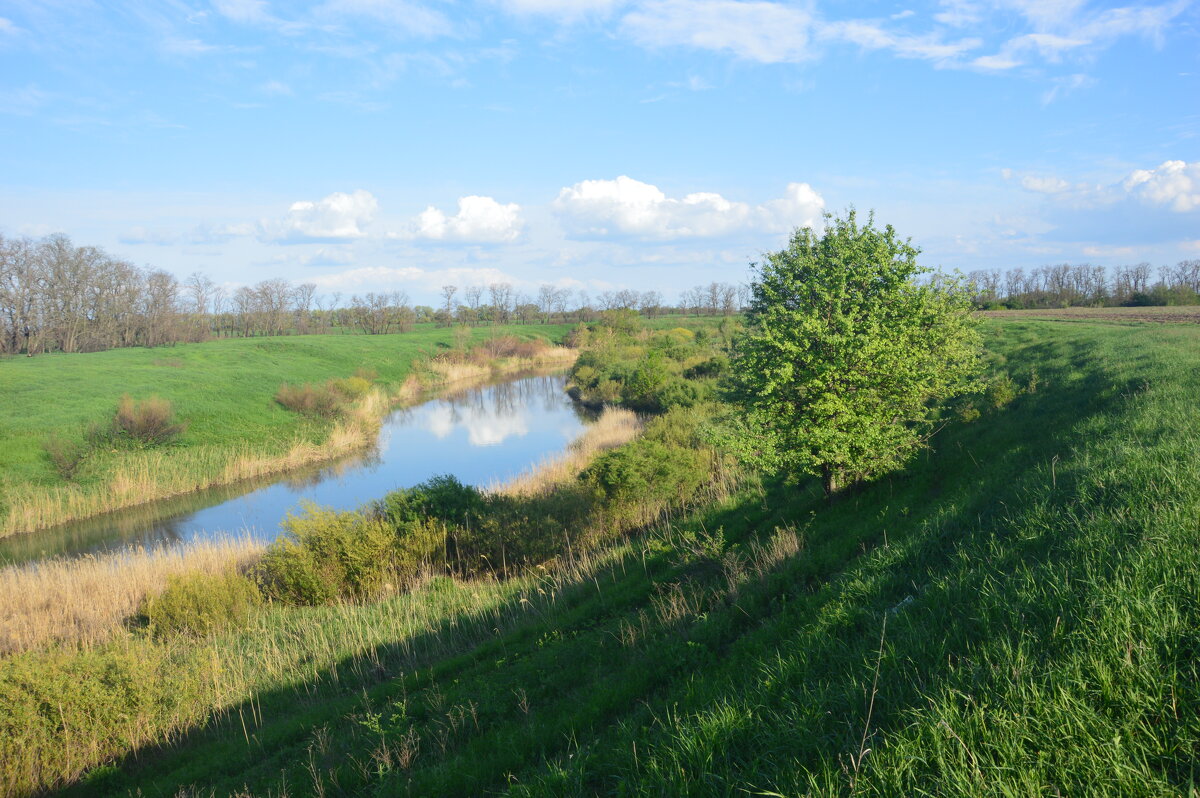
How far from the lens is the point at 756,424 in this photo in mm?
11992

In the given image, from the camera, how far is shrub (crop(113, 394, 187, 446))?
29.9m

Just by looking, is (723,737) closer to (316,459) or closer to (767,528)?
(767,528)

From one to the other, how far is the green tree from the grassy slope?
4.22 feet

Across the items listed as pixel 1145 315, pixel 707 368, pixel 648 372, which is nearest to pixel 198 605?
pixel 648 372

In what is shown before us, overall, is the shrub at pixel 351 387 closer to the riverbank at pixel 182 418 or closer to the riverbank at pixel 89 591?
the riverbank at pixel 182 418

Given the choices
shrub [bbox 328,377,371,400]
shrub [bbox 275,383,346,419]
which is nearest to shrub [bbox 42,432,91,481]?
shrub [bbox 275,383,346,419]

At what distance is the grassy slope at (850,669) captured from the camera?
11.4 feet

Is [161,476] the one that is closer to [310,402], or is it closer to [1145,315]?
[310,402]

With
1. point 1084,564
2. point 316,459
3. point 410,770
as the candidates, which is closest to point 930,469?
point 1084,564

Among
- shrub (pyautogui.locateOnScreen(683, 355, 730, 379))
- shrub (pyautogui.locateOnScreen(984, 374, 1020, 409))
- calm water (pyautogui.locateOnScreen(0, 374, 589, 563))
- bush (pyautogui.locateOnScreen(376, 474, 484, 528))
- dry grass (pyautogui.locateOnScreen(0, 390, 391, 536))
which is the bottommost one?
calm water (pyautogui.locateOnScreen(0, 374, 589, 563))

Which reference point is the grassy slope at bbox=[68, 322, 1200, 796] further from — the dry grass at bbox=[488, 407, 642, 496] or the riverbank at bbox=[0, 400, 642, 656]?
the dry grass at bbox=[488, 407, 642, 496]

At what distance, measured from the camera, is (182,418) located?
33688 mm

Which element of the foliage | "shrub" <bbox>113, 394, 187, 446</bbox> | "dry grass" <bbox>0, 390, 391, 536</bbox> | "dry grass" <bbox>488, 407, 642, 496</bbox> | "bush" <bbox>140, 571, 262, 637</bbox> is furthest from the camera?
the foliage

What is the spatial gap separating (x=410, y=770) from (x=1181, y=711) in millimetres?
6237
